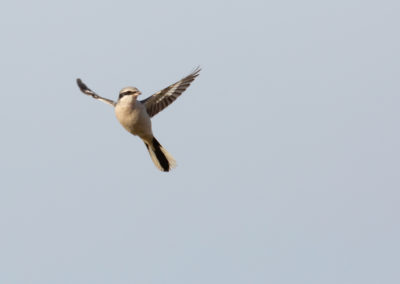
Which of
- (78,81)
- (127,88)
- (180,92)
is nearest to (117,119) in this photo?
(127,88)

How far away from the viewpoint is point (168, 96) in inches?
879

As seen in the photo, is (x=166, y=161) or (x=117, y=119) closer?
(x=117, y=119)

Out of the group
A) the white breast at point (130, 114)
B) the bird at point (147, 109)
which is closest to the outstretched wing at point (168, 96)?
the bird at point (147, 109)

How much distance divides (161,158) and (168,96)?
188cm

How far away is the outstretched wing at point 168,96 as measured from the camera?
2227 cm

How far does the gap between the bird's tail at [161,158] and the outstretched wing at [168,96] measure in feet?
4.04

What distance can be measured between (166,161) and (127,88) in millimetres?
3100

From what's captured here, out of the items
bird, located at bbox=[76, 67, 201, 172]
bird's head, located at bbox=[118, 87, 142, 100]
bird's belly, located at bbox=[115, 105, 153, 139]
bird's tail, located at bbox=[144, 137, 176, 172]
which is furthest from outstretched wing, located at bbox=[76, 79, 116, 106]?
bird's tail, located at bbox=[144, 137, 176, 172]

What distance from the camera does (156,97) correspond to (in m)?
22.2

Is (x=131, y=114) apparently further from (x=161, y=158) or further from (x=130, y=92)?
(x=161, y=158)

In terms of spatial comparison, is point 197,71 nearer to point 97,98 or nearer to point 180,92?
point 180,92

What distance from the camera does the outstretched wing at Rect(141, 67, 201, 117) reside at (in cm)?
2227

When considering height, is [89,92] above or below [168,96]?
above

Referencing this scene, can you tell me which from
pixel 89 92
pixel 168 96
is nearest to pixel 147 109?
pixel 168 96
